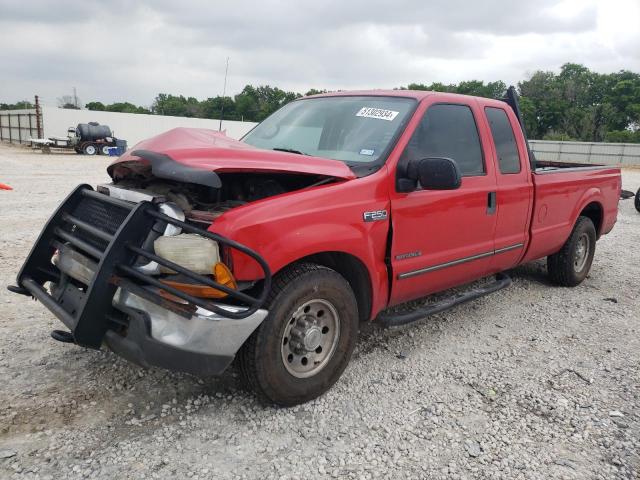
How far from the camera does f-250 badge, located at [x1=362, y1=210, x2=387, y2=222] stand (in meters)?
3.26

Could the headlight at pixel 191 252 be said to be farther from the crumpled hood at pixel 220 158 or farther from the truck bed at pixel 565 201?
the truck bed at pixel 565 201

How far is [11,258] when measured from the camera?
230 inches

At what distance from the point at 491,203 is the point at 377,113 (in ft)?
4.04

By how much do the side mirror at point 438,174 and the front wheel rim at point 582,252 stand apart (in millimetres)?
3387

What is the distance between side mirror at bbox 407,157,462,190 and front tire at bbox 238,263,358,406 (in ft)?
2.72

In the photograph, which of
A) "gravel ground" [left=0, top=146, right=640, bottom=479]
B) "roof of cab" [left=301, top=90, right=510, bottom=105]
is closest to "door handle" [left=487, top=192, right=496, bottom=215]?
"roof of cab" [left=301, top=90, right=510, bottom=105]

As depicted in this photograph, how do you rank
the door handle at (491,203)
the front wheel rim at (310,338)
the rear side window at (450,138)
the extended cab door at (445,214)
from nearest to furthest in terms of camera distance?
1. the front wheel rim at (310,338)
2. the extended cab door at (445,214)
3. the rear side window at (450,138)
4. the door handle at (491,203)

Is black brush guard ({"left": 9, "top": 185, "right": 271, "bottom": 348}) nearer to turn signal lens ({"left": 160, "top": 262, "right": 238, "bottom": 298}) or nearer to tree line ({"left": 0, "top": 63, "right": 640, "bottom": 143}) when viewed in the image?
turn signal lens ({"left": 160, "top": 262, "right": 238, "bottom": 298})

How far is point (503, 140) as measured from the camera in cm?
458

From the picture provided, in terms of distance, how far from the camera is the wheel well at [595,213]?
599 cm

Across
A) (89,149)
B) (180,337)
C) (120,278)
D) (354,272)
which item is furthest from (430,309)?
(89,149)

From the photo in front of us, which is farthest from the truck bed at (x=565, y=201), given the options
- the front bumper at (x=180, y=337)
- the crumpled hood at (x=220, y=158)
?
the front bumper at (x=180, y=337)

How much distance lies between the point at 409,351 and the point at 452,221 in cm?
103

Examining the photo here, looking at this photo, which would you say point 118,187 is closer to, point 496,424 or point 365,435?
point 365,435
